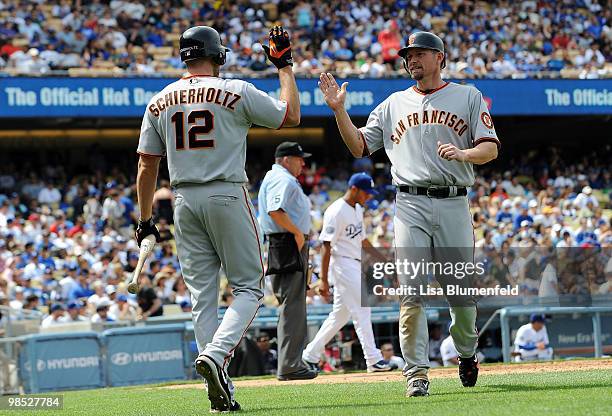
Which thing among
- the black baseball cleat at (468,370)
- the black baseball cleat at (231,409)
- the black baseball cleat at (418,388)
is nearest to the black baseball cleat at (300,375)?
the black baseball cleat at (468,370)

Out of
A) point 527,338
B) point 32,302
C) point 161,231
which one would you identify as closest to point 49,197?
point 161,231

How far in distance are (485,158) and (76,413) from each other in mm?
2931

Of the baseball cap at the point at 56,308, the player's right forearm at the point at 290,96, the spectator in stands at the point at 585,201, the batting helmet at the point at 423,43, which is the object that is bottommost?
the baseball cap at the point at 56,308

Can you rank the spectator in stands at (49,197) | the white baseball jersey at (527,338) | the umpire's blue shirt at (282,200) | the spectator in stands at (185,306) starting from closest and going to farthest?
the umpire's blue shirt at (282,200) → the white baseball jersey at (527,338) → the spectator in stands at (185,306) → the spectator in stands at (49,197)

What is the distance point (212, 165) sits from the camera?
21.0 ft

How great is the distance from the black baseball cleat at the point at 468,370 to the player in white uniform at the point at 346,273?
2.99 metres

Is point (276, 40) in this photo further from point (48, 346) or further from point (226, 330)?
point (48, 346)

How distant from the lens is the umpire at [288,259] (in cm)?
965

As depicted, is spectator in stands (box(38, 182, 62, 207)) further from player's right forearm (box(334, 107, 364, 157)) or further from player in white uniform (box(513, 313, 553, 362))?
player's right forearm (box(334, 107, 364, 157))

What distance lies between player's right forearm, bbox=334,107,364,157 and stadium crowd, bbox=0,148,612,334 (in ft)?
26.5

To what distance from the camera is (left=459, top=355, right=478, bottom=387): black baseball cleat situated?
7383mm

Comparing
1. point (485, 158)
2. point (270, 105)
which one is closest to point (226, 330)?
point (270, 105)

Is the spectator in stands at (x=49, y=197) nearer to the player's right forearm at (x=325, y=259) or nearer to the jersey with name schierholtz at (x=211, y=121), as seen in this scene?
the player's right forearm at (x=325, y=259)

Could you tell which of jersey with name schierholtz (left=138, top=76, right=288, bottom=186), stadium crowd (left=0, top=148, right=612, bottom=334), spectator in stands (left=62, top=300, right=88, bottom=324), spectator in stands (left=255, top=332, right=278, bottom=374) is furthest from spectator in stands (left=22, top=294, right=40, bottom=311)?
jersey with name schierholtz (left=138, top=76, right=288, bottom=186)
